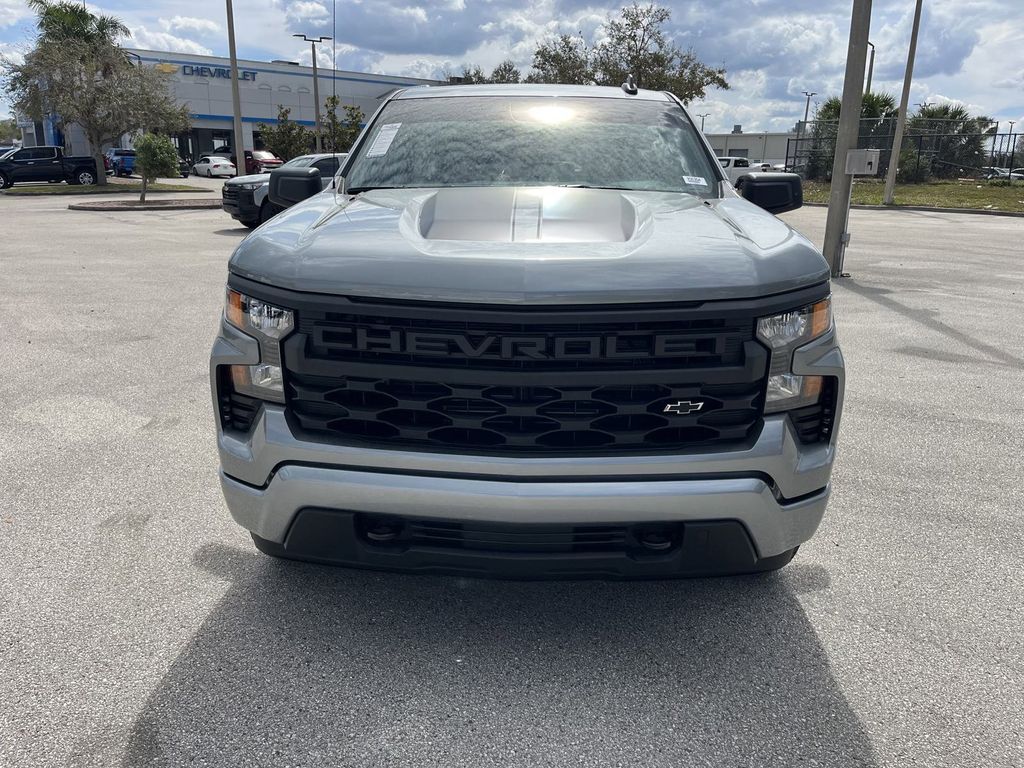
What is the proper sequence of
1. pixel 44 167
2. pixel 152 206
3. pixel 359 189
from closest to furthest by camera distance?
pixel 359 189, pixel 152 206, pixel 44 167

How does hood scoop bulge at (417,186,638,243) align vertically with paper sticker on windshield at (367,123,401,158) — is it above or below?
below

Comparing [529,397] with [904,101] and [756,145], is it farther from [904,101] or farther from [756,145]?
[756,145]

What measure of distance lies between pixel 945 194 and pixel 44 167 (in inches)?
1386

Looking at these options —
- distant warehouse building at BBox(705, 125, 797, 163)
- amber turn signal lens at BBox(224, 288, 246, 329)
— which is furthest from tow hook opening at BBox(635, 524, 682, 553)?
distant warehouse building at BBox(705, 125, 797, 163)

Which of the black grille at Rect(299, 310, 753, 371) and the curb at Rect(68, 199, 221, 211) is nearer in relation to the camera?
the black grille at Rect(299, 310, 753, 371)

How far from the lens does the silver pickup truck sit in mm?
2111

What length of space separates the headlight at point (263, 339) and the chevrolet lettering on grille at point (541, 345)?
0.28 metres

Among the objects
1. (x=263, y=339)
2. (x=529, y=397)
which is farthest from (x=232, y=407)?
(x=529, y=397)

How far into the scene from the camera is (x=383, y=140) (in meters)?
3.63

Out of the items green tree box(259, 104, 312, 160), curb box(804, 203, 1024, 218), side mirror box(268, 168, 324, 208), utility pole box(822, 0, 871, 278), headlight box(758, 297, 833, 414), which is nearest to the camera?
headlight box(758, 297, 833, 414)

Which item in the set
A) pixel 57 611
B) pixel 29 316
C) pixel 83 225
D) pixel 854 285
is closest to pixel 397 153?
pixel 57 611

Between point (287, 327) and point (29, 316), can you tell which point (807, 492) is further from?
point (29, 316)

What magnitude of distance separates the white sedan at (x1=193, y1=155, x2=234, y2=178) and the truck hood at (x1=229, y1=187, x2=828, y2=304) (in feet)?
155

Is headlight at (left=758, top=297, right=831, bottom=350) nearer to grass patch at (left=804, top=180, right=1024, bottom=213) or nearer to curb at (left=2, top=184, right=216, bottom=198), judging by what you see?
grass patch at (left=804, top=180, right=1024, bottom=213)
